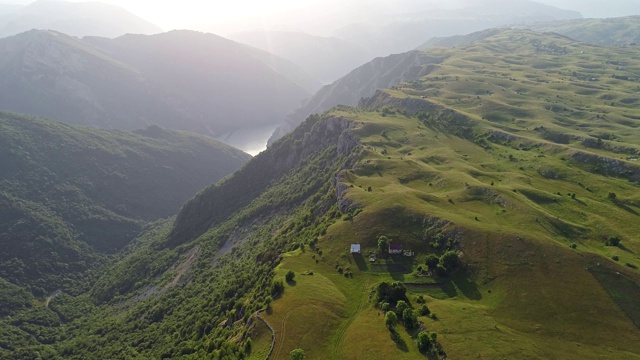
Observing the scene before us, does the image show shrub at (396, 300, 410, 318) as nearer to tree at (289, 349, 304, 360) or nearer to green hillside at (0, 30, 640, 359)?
green hillside at (0, 30, 640, 359)

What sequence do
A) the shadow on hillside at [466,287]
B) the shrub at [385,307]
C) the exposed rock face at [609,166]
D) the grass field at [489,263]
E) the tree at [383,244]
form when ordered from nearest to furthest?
the grass field at [489,263]
the shrub at [385,307]
the shadow on hillside at [466,287]
the tree at [383,244]
the exposed rock face at [609,166]

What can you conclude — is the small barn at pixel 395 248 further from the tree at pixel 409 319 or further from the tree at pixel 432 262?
the tree at pixel 409 319

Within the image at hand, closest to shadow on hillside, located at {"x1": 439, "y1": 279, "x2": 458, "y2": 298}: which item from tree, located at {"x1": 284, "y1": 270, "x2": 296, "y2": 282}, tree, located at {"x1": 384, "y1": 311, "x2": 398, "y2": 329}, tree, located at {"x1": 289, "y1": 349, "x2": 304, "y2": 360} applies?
tree, located at {"x1": 384, "y1": 311, "x2": 398, "y2": 329}

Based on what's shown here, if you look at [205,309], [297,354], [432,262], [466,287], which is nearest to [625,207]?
[466,287]

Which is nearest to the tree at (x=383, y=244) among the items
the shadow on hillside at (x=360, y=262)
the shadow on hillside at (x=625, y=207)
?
the shadow on hillside at (x=360, y=262)

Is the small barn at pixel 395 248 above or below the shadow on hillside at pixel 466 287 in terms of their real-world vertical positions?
above

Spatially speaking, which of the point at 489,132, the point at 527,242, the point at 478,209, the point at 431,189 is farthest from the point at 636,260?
the point at 489,132

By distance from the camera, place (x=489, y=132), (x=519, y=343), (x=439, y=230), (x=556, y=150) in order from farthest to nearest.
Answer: (x=489, y=132)
(x=556, y=150)
(x=439, y=230)
(x=519, y=343)

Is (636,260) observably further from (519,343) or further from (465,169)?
(465,169)
